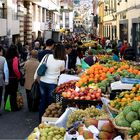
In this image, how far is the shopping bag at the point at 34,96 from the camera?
34.4 feet

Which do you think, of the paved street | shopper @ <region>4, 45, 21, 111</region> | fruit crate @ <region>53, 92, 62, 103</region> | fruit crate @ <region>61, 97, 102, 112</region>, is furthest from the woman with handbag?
shopper @ <region>4, 45, 21, 111</region>

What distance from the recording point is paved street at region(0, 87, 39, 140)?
8.95 metres

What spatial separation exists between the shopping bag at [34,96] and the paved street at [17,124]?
7.6 inches

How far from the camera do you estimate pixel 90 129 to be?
5.29 meters

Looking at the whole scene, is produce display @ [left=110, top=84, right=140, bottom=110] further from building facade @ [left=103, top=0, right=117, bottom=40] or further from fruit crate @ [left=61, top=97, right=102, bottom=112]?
building facade @ [left=103, top=0, right=117, bottom=40]

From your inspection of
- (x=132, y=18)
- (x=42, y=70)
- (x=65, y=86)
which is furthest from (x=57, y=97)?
(x=132, y=18)

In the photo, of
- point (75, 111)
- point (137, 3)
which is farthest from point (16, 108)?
point (137, 3)

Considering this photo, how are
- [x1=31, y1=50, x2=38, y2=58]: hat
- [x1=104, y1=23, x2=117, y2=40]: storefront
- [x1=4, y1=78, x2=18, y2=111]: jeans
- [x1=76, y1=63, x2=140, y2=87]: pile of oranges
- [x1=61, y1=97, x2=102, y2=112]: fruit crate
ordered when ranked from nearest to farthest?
[x1=61, y1=97, x2=102, y2=112]: fruit crate, [x1=76, y1=63, x2=140, y2=87]: pile of oranges, [x1=31, y1=50, x2=38, y2=58]: hat, [x1=4, y1=78, x2=18, y2=111]: jeans, [x1=104, y1=23, x2=117, y2=40]: storefront

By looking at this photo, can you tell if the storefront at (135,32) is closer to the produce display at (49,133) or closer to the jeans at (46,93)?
the jeans at (46,93)

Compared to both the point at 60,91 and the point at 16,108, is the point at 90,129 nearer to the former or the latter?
the point at 60,91

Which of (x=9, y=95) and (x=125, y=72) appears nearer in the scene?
(x=125, y=72)

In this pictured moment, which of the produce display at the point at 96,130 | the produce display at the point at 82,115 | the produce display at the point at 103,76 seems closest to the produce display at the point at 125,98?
the produce display at the point at 82,115

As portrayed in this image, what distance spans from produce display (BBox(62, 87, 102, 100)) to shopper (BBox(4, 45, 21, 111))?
360 cm

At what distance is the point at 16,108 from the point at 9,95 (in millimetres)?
357
